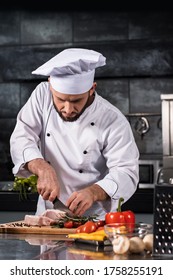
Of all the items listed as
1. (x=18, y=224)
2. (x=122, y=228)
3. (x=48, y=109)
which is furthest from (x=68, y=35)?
(x=122, y=228)

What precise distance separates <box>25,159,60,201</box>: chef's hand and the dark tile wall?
2519mm

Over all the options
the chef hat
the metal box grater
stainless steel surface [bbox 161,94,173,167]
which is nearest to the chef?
the chef hat

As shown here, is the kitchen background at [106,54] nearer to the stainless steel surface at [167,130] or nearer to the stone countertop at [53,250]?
the stainless steel surface at [167,130]

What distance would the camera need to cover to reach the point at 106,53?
563 centimetres

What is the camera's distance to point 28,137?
10.7ft

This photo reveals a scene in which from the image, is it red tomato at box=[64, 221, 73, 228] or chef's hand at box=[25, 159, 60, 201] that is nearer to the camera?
red tomato at box=[64, 221, 73, 228]

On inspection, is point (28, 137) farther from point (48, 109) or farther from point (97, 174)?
point (97, 174)

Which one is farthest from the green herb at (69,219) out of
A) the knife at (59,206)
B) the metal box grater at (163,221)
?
the metal box grater at (163,221)

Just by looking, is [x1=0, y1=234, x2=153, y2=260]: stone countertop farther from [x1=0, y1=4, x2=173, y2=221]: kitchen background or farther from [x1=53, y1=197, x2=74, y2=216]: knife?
[x1=0, y1=4, x2=173, y2=221]: kitchen background

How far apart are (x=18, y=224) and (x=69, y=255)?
2.80 ft

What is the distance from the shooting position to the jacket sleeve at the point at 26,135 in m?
3.17

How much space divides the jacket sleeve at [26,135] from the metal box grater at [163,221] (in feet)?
3.78

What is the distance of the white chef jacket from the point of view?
10.4 ft

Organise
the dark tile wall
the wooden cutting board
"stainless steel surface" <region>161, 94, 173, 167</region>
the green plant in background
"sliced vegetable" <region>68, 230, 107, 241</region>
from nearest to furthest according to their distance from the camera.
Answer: "sliced vegetable" <region>68, 230, 107, 241</region>
the wooden cutting board
the green plant in background
"stainless steel surface" <region>161, 94, 173, 167</region>
the dark tile wall
